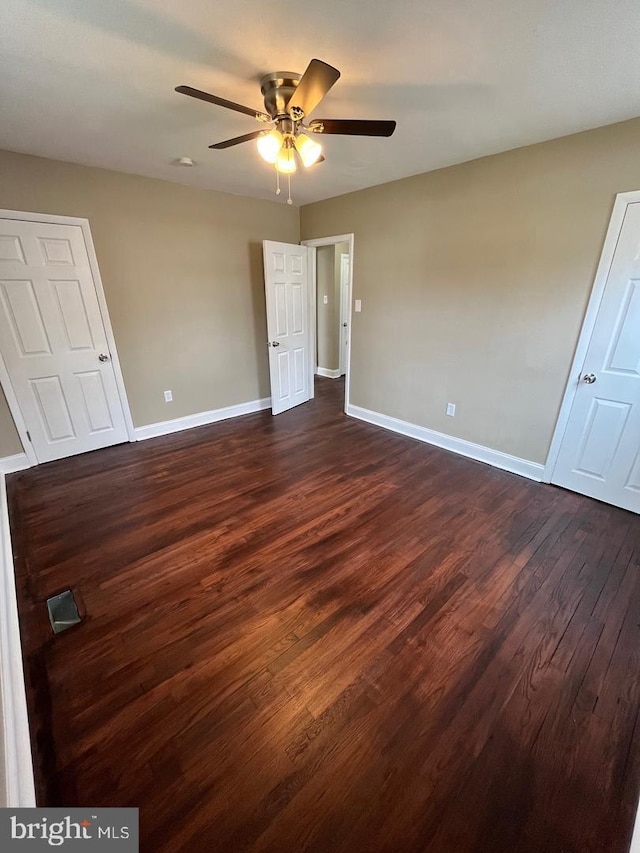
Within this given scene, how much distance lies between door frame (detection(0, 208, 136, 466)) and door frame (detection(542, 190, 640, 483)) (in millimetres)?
3995

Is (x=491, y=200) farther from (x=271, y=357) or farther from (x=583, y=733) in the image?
(x=583, y=733)

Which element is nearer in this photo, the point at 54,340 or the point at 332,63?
the point at 332,63

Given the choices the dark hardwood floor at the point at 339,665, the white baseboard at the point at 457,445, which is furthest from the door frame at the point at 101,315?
the white baseboard at the point at 457,445

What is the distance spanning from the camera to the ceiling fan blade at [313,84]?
122 cm

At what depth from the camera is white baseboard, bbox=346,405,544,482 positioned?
294 cm

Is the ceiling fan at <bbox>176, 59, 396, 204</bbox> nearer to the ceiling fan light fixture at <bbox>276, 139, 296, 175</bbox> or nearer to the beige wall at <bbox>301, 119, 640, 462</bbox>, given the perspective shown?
the ceiling fan light fixture at <bbox>276, 139, 296, 175</bbox>

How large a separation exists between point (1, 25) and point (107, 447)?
2.96 metres

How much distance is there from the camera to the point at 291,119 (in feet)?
5.49

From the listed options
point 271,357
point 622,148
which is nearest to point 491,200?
point 622,148

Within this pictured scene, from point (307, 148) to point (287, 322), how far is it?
2499mm

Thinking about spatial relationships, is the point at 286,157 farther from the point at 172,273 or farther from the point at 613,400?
the point at 613,400

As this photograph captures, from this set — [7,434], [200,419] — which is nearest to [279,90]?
[200,419]

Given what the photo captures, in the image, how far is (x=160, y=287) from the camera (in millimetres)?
3461

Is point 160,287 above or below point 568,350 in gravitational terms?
above
